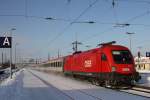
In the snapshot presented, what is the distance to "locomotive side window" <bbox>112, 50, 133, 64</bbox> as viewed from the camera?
2480 cm

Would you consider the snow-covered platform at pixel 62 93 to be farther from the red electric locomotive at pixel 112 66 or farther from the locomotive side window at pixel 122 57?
the locomotive side window at pixel 122 57

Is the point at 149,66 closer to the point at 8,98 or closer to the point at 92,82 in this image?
the point at 92,82

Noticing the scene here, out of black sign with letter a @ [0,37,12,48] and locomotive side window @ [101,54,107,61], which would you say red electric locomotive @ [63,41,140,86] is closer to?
locomotive side window @ [101,54,107,61]

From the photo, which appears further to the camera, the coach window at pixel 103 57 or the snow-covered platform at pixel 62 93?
the coach window at pixel 103 57

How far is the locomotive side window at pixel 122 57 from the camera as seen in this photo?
24.8 m

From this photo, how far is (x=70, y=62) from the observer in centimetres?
4134

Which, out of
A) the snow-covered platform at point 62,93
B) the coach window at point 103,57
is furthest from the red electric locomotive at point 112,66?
the snow-covered platform at point 62,93

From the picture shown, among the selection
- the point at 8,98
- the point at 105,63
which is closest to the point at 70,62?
the point at 105,63

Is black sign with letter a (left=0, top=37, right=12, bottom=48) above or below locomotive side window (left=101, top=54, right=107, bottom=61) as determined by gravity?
above

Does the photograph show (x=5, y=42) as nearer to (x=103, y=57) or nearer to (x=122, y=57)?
(x=103, y=57)

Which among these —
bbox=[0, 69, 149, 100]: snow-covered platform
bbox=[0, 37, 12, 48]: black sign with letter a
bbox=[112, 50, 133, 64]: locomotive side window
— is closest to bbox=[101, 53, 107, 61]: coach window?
bbox=[112, 50, 133, 64]: locomotive side window

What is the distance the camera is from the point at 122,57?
82.3 ft

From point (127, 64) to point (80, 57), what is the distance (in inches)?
411

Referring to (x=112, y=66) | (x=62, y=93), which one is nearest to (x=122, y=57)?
(x=112, y=66)
